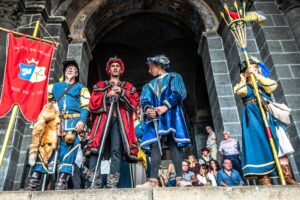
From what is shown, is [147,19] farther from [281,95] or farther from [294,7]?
[281,95]

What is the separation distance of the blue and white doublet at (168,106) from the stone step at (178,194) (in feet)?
2.78

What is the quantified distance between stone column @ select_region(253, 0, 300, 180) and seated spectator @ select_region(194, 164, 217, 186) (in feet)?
6.00

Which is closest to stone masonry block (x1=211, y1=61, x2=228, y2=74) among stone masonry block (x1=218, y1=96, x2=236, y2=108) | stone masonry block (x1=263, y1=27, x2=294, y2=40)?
stone masonry block (x1=218, y1=96, x2=236, y2=108)

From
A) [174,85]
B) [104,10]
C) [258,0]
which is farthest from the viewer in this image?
[104,10]

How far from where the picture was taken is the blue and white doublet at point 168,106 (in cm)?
367

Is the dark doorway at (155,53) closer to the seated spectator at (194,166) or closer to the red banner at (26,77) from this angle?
the seated spectator at (194,166)

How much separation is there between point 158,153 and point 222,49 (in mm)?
5414

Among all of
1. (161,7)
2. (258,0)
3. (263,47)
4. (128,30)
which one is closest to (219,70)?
(263,47)

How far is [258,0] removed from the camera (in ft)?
24.1

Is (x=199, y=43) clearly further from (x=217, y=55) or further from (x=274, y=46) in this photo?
(x=274, y=46)

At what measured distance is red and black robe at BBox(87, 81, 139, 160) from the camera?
3756mm

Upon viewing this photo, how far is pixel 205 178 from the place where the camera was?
22.9ft

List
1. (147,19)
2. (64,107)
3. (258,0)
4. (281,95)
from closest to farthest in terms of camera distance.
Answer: (64,107) < (281,95) < (258,0) < (147,19)

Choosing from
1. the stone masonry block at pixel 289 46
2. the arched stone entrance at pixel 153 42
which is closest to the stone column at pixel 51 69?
the arched stone entrance at pixel 153 42
